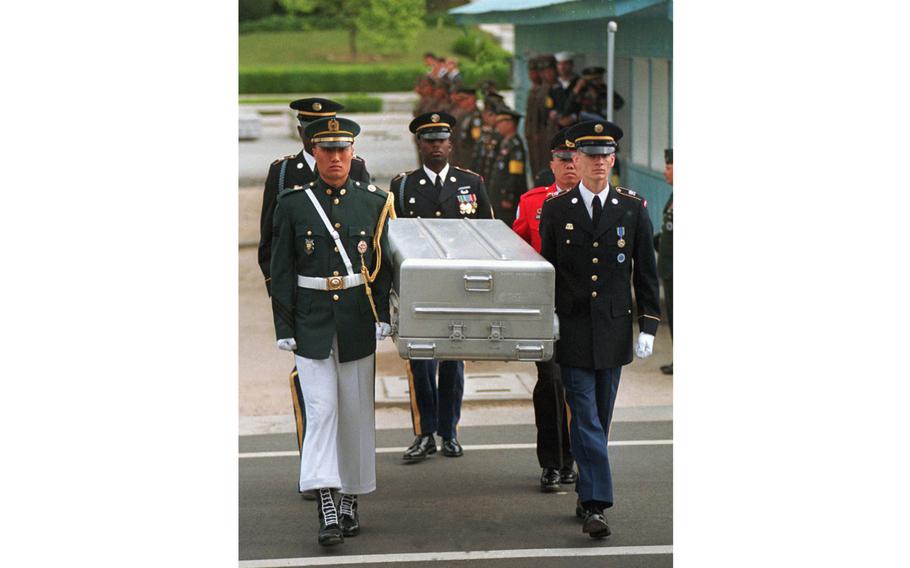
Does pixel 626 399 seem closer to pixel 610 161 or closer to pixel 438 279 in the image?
pixel 610 161

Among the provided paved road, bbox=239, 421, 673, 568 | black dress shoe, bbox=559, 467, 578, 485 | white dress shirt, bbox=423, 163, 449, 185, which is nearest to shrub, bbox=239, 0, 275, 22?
paved road, bbox=239, 421, 673, 568

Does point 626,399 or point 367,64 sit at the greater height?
point 367,64

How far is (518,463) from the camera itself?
8.83 metres

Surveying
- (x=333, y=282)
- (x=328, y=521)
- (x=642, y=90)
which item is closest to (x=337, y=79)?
(x=642, y=90)

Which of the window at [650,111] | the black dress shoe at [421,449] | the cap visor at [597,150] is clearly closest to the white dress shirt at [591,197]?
the cap visor at [597,150]

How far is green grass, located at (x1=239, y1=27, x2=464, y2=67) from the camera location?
46375 millimetres

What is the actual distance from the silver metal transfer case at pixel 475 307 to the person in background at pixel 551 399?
135cm

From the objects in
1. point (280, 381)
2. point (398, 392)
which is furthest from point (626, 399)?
point (280, 381)

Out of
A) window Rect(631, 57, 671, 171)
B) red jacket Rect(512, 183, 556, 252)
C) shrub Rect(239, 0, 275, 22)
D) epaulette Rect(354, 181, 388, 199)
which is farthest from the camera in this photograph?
shrub Rect(239, 0, 275, 22)

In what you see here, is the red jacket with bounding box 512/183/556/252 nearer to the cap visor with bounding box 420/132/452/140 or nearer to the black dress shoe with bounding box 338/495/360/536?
the cap visor with bounding box 420/132/452/140

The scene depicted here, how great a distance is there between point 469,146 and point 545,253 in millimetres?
9218

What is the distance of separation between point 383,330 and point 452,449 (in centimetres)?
186

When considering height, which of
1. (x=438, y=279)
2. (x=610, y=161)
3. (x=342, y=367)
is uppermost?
(x=610, y=161)

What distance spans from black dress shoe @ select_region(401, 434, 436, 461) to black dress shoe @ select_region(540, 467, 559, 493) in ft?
3.07
